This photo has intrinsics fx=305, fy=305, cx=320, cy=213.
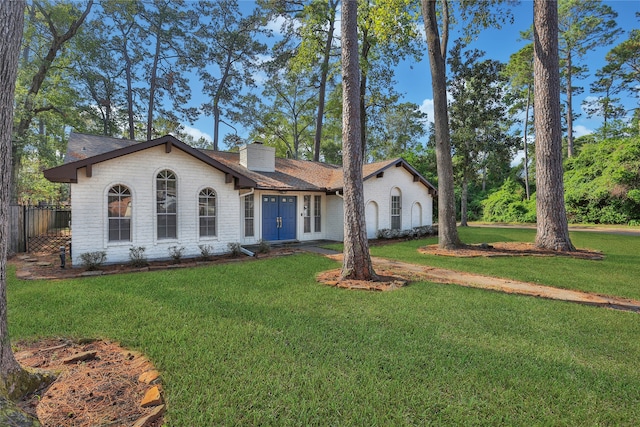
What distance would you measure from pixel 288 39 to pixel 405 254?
56.0 feet

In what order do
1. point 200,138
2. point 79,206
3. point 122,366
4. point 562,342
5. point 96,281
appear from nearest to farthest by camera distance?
point 122,366 → point 562,342 → point 96,281 → point 79,206 → point 200,138

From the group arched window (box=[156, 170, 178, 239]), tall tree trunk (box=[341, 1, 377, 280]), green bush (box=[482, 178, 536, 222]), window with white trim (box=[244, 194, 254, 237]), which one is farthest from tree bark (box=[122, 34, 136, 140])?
green bush (box=[482, 178, 536, 222])

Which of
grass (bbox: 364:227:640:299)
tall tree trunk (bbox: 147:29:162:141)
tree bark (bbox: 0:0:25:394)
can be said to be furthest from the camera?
tall tree trunk (bbox: 147:29:162:141)

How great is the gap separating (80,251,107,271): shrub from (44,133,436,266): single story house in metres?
0.18

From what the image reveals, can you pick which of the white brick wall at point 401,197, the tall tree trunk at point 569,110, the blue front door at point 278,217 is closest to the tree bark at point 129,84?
the blue front door at point 278,217

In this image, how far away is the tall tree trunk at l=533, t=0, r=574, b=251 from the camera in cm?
1064

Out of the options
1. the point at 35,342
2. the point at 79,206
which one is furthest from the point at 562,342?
the point at 79,206

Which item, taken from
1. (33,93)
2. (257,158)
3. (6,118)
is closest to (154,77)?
(33,93)

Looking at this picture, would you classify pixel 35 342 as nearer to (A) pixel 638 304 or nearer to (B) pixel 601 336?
(B) pixel 601 336

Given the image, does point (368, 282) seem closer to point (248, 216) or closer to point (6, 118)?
point (6, 118)

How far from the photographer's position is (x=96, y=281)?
7039 millimetres

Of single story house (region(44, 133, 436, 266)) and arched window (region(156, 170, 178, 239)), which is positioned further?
arched window (region(156, 170, 178, 239))

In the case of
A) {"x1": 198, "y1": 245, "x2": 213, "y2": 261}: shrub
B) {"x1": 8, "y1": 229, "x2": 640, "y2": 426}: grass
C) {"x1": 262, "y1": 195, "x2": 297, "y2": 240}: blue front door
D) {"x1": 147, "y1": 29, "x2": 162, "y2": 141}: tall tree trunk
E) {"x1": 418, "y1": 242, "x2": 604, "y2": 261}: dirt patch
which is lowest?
{"x1": 8, "y1": 229, "x2": 640, "y2": 426}: grass

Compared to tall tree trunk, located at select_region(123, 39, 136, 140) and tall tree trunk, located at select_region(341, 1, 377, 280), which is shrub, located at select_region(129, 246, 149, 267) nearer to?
tall tree trunk, located at select_region(341, 1, 377, 280)
